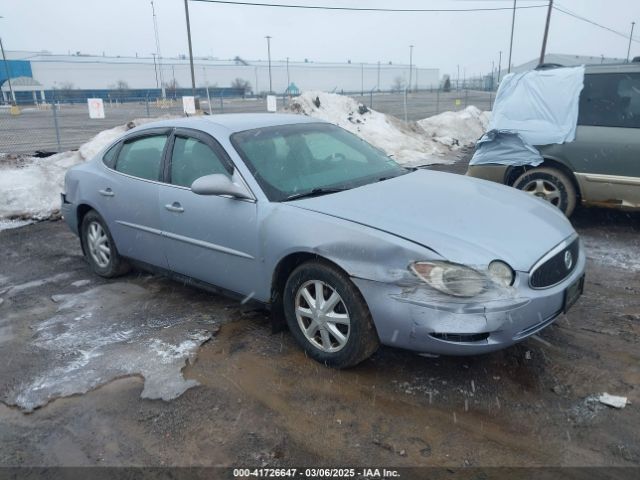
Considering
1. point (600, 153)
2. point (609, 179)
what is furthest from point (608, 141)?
point (609, 179)

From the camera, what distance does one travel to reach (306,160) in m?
4.06

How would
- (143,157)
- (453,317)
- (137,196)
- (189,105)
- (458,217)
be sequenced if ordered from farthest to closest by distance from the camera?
(189,105) < (143,157) < (137,196) < (458,217) < (453,317)

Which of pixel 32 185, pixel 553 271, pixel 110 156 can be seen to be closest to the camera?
pixel 553 271

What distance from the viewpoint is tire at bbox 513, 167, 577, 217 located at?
6.22 m

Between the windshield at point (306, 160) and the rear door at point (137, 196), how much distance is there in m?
0.93

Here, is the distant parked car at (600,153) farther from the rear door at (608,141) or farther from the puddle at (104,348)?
the puddle at (104,348)

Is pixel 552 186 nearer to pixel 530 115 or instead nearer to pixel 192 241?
pixel 530 115

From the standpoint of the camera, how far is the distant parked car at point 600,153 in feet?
19.0

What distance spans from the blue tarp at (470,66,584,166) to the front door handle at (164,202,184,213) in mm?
4265

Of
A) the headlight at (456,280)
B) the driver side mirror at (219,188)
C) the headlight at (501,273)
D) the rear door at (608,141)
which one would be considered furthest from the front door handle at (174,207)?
the rear door at (608,141)

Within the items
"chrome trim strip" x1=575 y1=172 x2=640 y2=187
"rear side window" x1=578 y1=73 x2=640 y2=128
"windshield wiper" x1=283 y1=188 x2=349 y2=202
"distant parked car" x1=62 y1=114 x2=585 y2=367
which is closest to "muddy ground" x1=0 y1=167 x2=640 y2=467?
"distant parked car" x1=62 y1=114 x2=585 y2=367

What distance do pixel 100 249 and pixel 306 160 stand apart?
95.3 inches

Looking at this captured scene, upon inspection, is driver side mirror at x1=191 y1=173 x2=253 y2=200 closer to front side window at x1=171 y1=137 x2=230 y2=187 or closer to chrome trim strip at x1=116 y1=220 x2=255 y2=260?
front side window at x1=171 y1=137 x2=230 y2=187

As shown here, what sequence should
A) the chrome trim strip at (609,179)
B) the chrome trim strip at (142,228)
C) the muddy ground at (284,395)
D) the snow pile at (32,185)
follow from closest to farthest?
the muddy ground at (284,395), the chrome trim strip at (142,228), the chrome trim strip at (609,179), the snow pile at (32,185)
